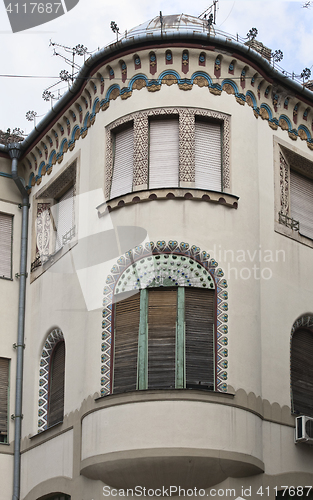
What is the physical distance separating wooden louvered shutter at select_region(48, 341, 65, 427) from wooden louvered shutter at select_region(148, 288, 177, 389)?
9.78 ft

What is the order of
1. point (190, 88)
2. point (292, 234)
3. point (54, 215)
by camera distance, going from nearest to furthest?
point (190, 88) → point (292, 234) → point (54, 215)

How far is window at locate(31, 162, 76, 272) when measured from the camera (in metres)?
21.2

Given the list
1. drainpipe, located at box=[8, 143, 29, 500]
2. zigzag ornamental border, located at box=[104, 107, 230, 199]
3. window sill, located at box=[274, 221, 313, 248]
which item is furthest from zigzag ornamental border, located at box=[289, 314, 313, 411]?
drainpipe, located at box=[8, 143, 29, 500]

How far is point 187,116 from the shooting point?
Result: 1908 cm

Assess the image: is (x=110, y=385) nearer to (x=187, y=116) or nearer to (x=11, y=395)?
(x=11, y=395)

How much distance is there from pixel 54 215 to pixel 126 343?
535 cm

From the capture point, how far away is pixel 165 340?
57.2ft

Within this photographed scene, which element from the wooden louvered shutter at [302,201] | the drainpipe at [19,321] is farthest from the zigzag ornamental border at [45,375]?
the wooden louvered shutter at [302,201]

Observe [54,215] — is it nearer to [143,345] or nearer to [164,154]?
[164,154]

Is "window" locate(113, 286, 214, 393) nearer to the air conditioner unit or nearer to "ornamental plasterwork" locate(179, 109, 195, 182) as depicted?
the air conditioner unit

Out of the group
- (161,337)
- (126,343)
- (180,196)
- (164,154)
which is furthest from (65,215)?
(161,337)

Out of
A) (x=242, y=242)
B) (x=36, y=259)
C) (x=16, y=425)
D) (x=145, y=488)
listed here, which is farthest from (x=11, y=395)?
(x=242, y=242)

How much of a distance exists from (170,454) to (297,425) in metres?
2.88

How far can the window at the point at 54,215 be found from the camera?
2125 cm
